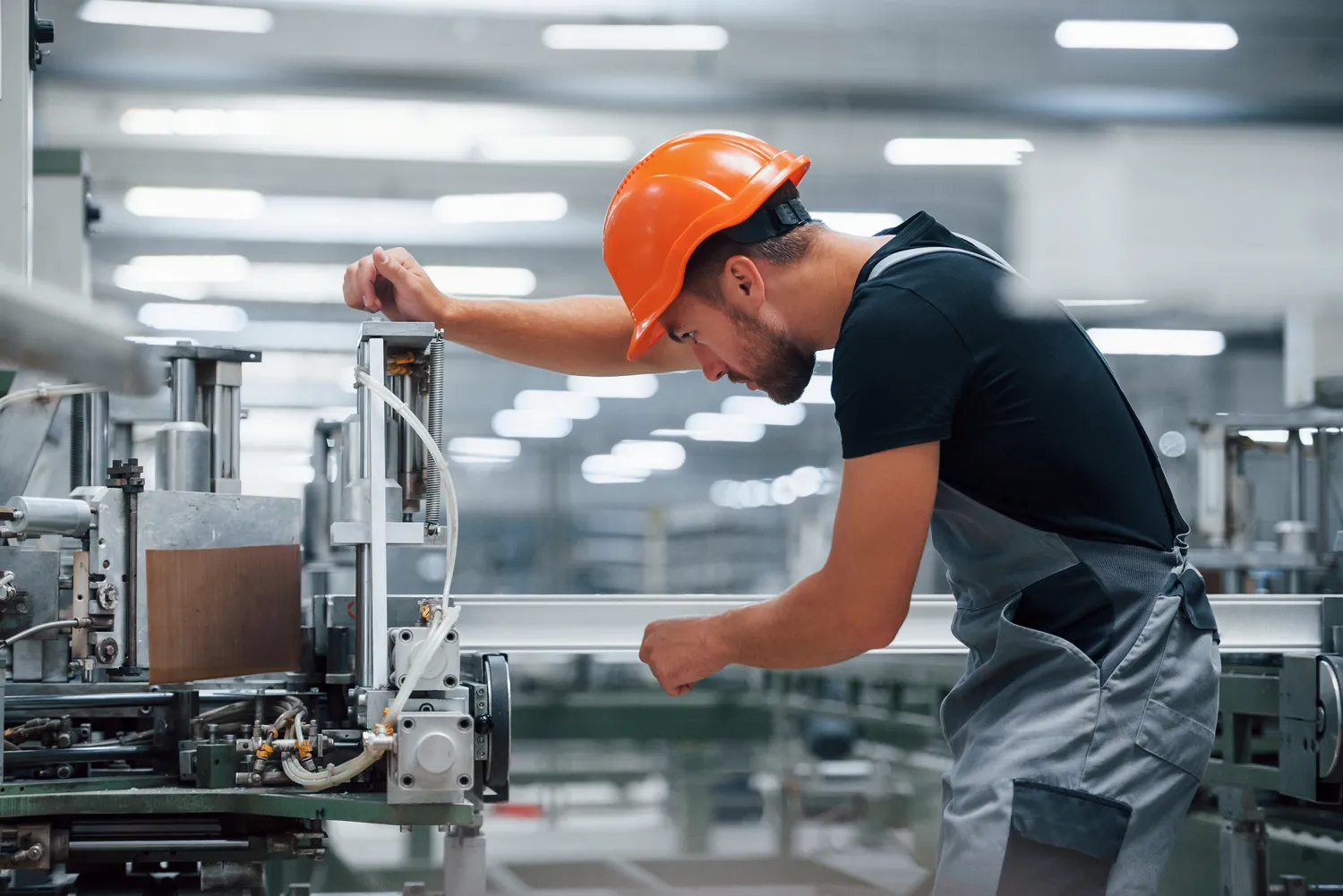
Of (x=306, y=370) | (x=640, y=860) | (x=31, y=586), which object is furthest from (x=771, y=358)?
(x=640, y=860)

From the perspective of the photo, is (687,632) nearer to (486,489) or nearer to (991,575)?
(991,575)

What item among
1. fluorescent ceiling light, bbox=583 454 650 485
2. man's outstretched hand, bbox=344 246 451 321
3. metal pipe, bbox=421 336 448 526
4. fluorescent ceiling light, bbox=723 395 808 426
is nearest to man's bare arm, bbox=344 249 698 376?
man's outstretched hand, bbox=344 246 451 321

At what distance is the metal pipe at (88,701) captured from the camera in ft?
5.48

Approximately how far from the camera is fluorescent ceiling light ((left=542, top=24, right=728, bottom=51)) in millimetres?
4191

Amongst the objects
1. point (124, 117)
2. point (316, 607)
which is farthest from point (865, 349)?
point (124, 117)

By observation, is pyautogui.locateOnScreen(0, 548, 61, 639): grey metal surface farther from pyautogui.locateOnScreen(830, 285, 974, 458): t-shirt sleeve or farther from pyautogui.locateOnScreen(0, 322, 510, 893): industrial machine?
pyautogui.locateOnScreen(830, 285, 974, 458): t-shirt sleeve

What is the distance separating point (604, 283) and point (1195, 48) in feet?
8.08

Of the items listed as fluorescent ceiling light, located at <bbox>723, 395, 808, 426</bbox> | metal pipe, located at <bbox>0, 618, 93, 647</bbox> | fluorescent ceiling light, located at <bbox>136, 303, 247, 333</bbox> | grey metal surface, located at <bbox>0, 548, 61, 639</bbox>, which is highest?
fluorescent ceiling light, located at <bbox>136, 303, 247, 333</bbox>

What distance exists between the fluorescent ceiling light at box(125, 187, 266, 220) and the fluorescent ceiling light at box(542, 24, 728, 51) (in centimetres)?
121

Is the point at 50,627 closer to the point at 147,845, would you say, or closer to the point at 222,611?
the point at 222,611

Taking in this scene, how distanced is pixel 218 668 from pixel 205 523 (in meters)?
0.21

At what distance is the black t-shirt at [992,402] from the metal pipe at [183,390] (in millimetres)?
1063

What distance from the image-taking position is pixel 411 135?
411 cm

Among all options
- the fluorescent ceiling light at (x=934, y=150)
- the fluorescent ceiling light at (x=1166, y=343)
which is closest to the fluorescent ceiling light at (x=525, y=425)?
the fluorescent ceiling light at (x=934, y=150)
